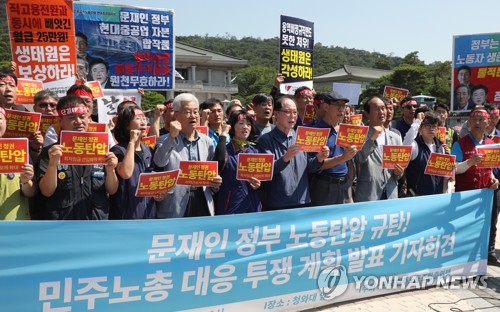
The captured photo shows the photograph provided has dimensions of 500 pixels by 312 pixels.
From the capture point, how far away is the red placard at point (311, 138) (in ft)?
12.8

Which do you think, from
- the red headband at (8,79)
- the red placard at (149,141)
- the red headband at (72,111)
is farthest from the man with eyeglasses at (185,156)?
the red headband at (8,79)

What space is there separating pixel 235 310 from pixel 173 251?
2.41 ft

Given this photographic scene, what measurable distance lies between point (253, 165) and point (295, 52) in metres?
4.14

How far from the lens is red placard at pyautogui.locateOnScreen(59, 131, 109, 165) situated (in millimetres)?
2953

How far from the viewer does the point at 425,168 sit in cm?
485

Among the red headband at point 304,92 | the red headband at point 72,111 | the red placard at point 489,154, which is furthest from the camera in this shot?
the red headband at point 304,92

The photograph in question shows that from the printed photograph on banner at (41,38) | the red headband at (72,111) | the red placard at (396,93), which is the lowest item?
the red headband at (72,111)

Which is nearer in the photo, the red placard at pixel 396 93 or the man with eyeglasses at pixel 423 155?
the man with eyeglasses at pixel 423 155

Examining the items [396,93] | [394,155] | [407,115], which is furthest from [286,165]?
[396,93]

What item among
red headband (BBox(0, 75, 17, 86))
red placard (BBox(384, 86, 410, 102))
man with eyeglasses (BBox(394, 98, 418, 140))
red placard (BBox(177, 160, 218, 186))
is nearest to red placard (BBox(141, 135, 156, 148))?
red placard (BBox(177, 160, 218, 186))

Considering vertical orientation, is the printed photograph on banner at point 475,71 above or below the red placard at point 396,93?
above

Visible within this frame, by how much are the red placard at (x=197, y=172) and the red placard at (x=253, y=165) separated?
0.21m

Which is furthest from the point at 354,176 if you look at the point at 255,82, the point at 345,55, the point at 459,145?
the point at 345,55

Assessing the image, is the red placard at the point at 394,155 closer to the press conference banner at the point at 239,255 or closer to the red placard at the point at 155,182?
the press conference banner at the point at 239,255
